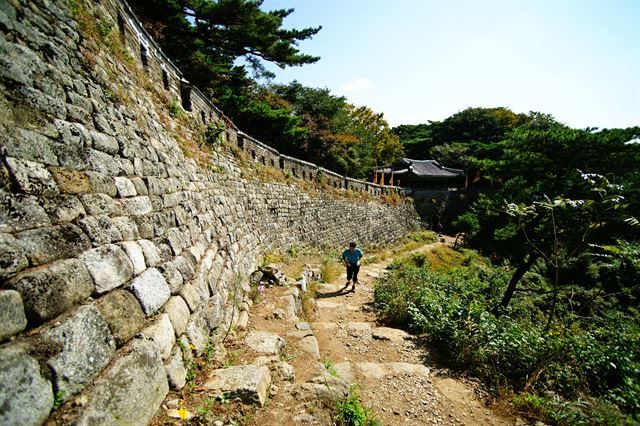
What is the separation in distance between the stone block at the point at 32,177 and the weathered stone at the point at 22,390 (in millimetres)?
944

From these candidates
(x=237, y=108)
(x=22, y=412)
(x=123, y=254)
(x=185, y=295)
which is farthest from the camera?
(x=237, y=108)

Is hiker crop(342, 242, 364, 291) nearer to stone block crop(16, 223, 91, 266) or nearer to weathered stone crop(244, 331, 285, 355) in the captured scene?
weathered stone crop(244, 331, 285, 355)

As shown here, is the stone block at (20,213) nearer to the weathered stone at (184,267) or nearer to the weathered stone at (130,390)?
the weathered stone at (130,390)

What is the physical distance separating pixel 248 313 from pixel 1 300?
10.6 feet

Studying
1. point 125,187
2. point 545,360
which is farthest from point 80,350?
point 545,360

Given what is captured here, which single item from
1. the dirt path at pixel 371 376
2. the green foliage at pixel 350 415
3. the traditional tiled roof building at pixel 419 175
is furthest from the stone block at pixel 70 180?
the traditional tiled roof building at pixel 419 175

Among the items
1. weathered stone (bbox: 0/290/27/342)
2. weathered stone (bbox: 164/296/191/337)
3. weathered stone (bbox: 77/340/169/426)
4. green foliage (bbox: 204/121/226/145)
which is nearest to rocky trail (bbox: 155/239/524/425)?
weathered stone (bbox: 77/340/169/426)

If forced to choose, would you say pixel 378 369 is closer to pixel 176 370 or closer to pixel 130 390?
pixel 176 370

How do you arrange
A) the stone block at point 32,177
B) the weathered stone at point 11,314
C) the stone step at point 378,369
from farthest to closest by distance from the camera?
the stone step at point 378,369
the stone block at point 32,177
the weathered stone at point 11,314

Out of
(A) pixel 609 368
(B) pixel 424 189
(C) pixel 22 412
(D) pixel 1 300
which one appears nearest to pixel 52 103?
(D) pixel 1 300

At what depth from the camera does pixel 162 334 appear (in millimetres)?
2062

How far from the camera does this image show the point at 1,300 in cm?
121

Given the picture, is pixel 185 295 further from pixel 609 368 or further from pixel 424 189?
pixel 424 189

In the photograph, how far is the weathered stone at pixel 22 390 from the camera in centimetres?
107
